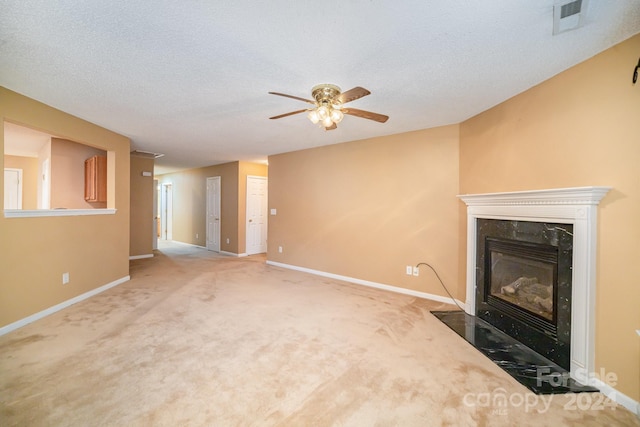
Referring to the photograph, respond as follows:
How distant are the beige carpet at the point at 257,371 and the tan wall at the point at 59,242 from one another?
0.31 meters

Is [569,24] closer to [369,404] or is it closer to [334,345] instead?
[369,404]

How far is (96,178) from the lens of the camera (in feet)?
13.3

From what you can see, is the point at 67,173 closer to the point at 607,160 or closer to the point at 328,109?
the point at 328,109

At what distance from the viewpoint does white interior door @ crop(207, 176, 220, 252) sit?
701 centimetres

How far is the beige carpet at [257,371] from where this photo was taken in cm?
156

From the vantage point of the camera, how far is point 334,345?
2.36m

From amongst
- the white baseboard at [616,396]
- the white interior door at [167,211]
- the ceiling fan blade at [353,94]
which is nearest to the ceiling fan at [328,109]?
the ceiling fan blade at [353,94]

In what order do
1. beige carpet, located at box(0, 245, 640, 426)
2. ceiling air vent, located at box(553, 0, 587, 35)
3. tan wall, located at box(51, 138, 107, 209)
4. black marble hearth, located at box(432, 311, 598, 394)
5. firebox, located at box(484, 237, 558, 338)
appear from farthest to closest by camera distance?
tan wall, located at box(51, 138, 107, 209), firebox, located at box(484, 237, 558, 338), black marble hearth, located at box(432, 311, 598, 394), beige carpet, located at box(0, 245, 640, 426), ceiling air vent, located at box(553, 0, 587, 35)

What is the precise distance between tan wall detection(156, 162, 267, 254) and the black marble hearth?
507 centimetres

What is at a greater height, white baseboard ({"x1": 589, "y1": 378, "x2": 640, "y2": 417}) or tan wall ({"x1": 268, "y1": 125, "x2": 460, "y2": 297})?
tan wall ({"x1": 268, "y1": 125, "x2": 460, "y2": 297})

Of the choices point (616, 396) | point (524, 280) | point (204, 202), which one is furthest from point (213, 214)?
point (616, 396)

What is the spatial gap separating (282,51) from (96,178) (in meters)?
4.02

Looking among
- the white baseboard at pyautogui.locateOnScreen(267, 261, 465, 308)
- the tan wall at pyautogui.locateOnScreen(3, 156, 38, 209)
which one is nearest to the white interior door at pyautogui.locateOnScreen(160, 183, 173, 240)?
the tan wall at pyautogui.locateOnScreen(3, 156, 38, 209)

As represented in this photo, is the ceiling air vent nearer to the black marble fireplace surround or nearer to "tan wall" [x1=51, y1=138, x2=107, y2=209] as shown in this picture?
the black marble fireplace surround
